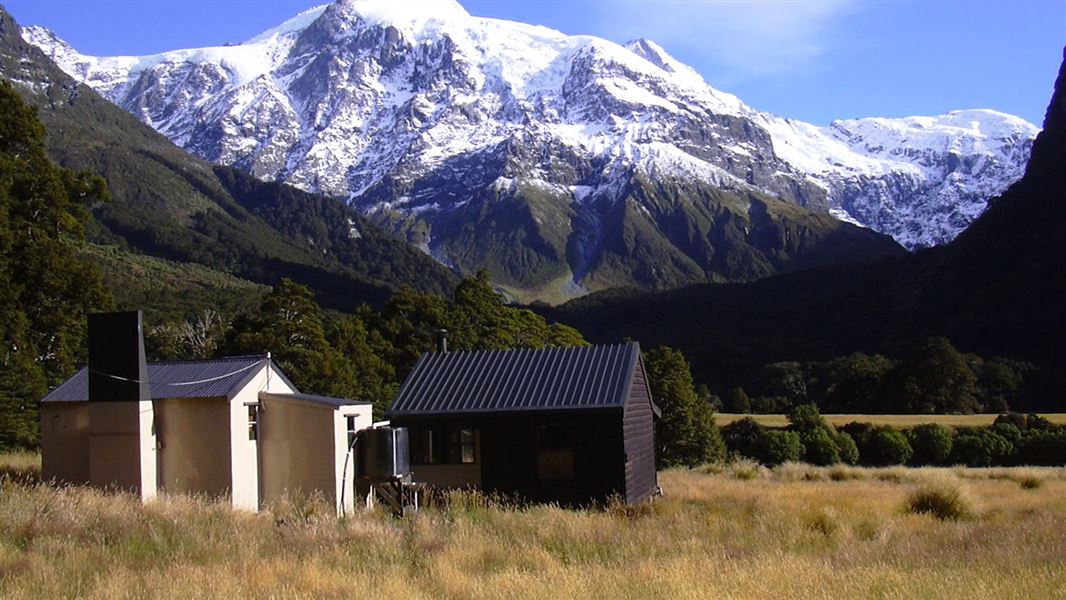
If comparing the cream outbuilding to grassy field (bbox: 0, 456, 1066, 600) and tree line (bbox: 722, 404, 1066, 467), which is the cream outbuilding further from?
tree line (bbox: 722, 404, 1066, 467)

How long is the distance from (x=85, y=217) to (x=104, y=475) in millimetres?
18584

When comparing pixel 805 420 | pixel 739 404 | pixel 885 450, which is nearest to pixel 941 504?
pixel 885 450

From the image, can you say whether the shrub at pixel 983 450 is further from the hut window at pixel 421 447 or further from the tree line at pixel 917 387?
the hut window at pixel 421 447

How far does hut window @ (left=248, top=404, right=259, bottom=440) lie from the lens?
2045 cm

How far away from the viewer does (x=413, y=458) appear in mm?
25031

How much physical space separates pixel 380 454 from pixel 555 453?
5.32 m

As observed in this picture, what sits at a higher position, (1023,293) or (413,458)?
(1023,293)

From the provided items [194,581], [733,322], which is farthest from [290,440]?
[733,322]

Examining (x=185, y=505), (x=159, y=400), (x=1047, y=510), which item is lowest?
(x=1047, y=510)

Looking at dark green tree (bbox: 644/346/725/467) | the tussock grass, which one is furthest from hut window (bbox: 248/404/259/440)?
dark green tree (bbox: 644/346/725/467)

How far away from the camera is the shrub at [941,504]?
17.4m

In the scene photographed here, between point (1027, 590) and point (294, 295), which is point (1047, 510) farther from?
point (294, 295)

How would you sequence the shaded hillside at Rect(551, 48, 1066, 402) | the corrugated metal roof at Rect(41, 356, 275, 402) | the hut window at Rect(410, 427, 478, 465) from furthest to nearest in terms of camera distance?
the shaded hillside at Rect(551, 48, 1066, 402)
the hut window at Rect(410, 427, 478, 465)
the corrugated metal roof at Rect(41, 356, 275, 402)

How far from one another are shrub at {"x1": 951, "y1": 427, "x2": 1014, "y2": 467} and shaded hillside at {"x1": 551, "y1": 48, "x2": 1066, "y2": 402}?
162ft
